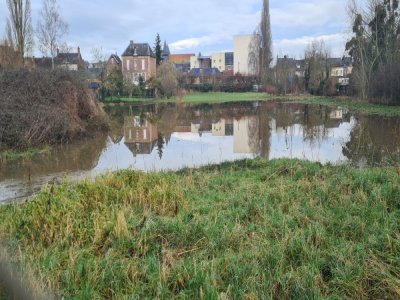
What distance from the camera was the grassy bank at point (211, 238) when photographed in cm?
403

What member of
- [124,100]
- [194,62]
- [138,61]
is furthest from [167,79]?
[194,62]

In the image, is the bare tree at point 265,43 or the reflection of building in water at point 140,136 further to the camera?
the bare tree at point 265,43

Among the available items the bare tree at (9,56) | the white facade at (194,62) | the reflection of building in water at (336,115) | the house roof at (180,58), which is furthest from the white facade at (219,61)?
the bare tree at (9,56)

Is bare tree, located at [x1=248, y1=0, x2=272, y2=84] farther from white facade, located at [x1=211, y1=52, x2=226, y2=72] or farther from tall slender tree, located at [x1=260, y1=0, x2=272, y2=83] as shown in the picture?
white facade, located at [x1=211, y1=52, x2=226, y2=72]

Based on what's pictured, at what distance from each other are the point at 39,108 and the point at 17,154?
267 cm

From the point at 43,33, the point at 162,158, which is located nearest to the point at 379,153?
the point at 162,158

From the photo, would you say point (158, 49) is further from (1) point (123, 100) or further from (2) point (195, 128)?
(2) point (195, 128)

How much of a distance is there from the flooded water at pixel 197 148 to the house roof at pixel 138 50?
43947mm

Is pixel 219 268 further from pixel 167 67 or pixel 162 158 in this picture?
pixel 167 67

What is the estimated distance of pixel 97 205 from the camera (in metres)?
6.31

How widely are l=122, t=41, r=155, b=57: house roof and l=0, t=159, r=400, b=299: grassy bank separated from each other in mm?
60003

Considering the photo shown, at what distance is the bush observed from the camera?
1364 centimetres

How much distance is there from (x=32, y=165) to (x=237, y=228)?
856 centimetres

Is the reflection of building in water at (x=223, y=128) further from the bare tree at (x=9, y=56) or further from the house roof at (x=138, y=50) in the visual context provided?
the house roof at (x=138, y=50)
